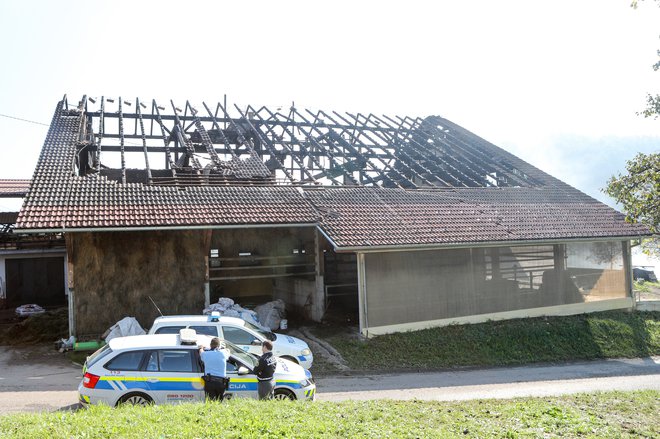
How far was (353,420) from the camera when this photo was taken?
24.3ft

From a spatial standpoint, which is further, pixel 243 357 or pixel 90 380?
pixel 243 357

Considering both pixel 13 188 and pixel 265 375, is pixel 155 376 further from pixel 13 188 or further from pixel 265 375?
pixel 13 188

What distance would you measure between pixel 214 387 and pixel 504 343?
10240 millimetres

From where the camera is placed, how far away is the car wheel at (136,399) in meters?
8.54

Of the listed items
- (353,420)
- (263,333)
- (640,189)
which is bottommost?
(353,420)

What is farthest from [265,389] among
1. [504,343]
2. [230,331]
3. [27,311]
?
[27,311]

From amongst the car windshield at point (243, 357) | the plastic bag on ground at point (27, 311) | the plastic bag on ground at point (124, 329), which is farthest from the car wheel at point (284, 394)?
the plastic bag on ground at point (27, 311)

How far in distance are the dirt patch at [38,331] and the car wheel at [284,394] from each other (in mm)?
9595

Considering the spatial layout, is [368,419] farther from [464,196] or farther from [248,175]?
[464,196]

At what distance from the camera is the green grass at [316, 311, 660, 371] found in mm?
14430

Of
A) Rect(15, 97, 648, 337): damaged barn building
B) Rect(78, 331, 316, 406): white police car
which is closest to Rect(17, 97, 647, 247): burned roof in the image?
Rect(15, 97, 648, 337): damaged barn building

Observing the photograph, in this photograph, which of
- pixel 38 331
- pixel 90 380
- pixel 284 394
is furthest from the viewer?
pixel 38 331

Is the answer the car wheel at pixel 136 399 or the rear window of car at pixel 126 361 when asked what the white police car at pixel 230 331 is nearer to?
the rear window of car at pixel 126 361

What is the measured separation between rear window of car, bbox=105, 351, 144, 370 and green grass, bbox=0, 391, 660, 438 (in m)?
1.01
